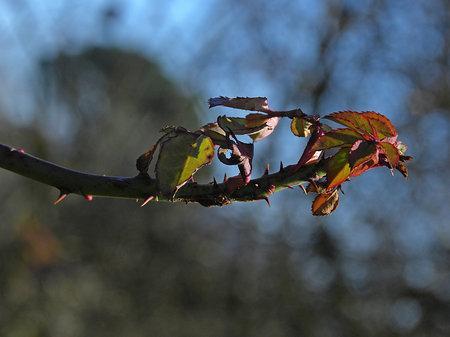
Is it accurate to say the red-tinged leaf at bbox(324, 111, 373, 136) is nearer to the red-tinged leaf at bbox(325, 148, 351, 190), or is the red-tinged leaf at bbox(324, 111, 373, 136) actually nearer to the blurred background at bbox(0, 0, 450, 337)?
the red-tinged leaf at bbox(325, 148, 351, 190)

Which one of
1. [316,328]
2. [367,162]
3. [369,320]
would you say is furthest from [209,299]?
[367,162]

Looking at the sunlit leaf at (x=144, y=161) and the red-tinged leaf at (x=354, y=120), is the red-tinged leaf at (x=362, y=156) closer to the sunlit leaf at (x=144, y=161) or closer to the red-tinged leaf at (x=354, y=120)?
the red-tinged leaf at (x=354, y=120)

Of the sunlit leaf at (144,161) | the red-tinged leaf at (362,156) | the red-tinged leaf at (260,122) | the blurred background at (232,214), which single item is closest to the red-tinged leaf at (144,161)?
the sunlit leaf at (144,161)

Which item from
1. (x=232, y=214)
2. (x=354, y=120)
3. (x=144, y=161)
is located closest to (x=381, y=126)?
(x=354, y=120)

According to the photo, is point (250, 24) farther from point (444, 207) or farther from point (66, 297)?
point (66, 297)

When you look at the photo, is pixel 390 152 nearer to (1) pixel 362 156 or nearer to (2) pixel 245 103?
(1) pixel 362 156

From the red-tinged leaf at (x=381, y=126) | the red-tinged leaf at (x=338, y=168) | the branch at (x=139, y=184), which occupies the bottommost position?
the branch at (x=139, y=184)

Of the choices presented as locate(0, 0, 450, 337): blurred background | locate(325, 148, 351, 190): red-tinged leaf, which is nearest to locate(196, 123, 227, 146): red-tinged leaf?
locate(325, 148, 351, 190): red-tinged leaf
